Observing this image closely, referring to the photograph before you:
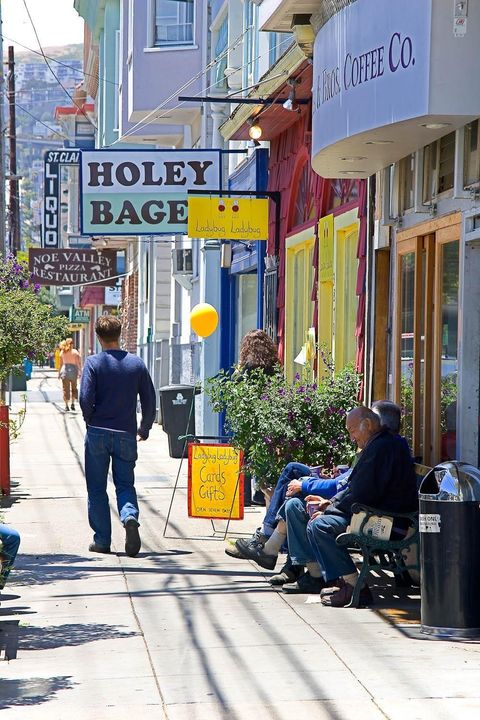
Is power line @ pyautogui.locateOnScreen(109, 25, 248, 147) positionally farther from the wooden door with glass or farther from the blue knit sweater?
the blue knit sweater

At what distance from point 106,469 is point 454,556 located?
4.19 metres

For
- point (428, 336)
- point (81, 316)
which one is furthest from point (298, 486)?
point (81, 316)

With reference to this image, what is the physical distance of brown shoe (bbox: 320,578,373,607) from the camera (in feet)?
26.9

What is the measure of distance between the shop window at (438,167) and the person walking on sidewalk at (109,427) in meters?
2.74

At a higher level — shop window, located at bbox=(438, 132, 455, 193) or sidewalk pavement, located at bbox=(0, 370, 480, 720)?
shop window, located at bbox=(438, 132, 455, 193)

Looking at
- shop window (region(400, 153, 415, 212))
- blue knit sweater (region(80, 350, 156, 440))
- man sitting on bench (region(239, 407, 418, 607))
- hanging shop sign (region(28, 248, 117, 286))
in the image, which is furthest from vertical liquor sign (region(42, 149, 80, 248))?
man sitting on bench (region(239, 407, 418, 607))

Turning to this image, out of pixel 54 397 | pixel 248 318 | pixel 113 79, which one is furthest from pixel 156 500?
pixel 54 397

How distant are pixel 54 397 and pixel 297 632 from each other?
32015 millimetres

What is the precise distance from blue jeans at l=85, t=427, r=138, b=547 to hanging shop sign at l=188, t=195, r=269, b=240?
5.57 metres

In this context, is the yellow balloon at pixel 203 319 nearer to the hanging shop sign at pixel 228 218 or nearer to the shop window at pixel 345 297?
the hanging shop sign at pixel 228 218

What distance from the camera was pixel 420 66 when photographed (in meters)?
7.86

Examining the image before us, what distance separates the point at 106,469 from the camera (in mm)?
10695

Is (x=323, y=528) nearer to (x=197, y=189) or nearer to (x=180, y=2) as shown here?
(x=197, y=189)

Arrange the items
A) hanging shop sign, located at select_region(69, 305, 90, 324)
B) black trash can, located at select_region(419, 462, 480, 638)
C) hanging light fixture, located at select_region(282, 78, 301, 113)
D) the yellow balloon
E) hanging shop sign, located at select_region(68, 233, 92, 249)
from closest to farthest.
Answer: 1. black trash can, located at select_region(419, 462, 480, 638)
2. hanging light fixture, located at select_region(282, 78, 301, 113)
3. the yellow balloon
4. hanging shop sign, located at select_region(68, 233, 92, 249)
5. hanging shop sign, located at select_region(69, 305, 90, 324)
